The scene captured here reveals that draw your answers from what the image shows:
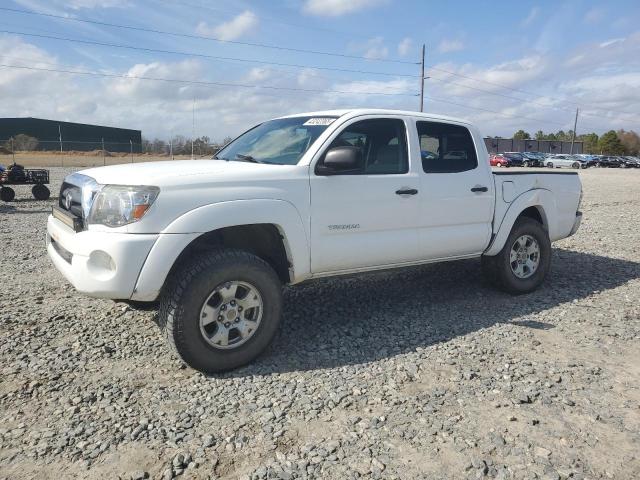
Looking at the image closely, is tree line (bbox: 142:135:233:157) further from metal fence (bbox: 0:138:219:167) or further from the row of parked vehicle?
the row of parked vehicle

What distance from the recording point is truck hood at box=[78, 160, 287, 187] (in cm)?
343

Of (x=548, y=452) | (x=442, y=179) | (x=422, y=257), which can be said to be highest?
(x=442, y=179)

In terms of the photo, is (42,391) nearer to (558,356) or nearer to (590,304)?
(558,356)

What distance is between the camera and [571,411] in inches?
127

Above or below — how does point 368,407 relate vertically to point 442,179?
below

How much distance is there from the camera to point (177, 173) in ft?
11.7

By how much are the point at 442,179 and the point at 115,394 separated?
3.29 m

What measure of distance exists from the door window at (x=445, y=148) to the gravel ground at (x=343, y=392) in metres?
1.44

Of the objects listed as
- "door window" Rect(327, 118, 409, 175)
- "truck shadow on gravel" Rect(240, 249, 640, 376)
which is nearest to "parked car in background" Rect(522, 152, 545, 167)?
"truck shadow on gravel" Rect(240, 249, 640, 376)

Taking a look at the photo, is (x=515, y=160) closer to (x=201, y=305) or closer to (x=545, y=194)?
(x=545, y=194)

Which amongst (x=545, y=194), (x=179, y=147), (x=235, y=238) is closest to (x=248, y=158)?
(x=235, y=238)

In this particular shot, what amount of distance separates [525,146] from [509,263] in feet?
→ 265

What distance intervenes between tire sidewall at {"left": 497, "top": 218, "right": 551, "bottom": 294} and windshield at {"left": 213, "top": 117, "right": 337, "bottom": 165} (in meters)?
2.47

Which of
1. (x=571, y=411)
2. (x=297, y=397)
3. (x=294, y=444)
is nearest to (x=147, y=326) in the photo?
(x=297, y=397)
